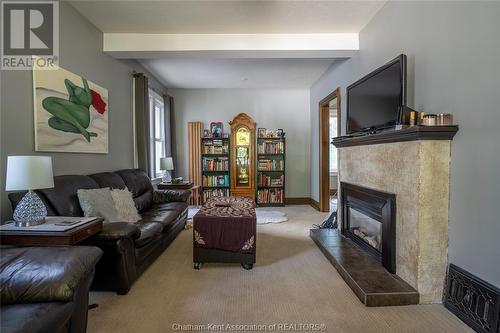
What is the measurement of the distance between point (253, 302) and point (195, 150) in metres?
4.47

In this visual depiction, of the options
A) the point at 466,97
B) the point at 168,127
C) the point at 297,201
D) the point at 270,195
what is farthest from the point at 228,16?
the point at 297,201

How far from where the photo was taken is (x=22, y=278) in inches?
52.1

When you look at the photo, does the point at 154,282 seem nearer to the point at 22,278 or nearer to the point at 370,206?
the point at 22,278

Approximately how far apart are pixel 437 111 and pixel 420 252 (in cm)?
112

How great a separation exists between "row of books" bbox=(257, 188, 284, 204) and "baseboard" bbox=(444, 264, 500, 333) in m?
4.20

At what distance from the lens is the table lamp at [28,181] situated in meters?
1.73

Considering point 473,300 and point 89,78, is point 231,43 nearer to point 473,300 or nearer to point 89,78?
point 89,78

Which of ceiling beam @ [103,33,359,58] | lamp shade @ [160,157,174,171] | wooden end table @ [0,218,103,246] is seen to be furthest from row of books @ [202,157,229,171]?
wooden end table @ [0,218,103,246]

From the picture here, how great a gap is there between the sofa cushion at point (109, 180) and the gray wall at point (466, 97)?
3262 millimetres

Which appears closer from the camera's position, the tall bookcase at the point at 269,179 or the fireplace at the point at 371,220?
the fireplace at the point at 371,220

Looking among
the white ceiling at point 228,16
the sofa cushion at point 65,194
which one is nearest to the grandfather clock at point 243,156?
the white ceiling at point 228,16

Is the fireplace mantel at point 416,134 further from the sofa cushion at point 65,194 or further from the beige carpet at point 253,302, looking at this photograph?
the sofa cushion at point 65,194

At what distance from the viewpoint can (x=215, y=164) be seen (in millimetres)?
6180

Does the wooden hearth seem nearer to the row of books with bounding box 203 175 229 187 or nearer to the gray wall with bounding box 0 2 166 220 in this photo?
the gray wall with bounding box 0 2 166 220
